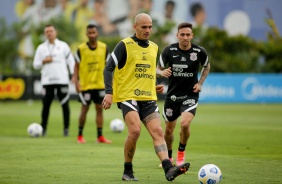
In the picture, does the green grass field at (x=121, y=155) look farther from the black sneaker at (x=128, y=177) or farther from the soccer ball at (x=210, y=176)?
the soccer ball at (x=210, y=176)

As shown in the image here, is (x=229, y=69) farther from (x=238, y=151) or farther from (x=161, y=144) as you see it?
(x=161, y=144)

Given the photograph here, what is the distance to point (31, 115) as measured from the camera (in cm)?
2819

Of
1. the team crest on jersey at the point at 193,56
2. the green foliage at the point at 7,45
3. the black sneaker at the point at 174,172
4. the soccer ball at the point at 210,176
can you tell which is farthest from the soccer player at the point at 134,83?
the green foliage at the point at 7,45

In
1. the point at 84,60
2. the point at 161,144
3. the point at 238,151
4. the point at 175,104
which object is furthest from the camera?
the point at 84,60

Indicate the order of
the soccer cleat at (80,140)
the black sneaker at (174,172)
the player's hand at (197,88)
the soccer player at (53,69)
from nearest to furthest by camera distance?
the black sneaker at (174,172) → the player's hand at (197,88) → the soccer cleat at (80,140) → the soccer player at (53,69)

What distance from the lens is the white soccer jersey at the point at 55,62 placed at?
1941cm

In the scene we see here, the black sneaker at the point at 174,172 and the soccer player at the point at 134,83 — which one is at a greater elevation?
the soccer player at the point at 134,83

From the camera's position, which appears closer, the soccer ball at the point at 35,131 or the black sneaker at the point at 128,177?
the black sneaker at the point at 128,177

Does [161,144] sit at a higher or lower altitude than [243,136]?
higher

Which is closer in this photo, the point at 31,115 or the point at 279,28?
the point at 31,115

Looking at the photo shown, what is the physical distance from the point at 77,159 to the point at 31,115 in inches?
570

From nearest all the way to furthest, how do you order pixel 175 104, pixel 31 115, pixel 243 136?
1. pixel 175 104
2. pixel 243 136
3. pixel 31 115

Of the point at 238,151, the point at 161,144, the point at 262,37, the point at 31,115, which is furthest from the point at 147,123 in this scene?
the point at 262,37

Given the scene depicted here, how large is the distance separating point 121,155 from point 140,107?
142 inches
